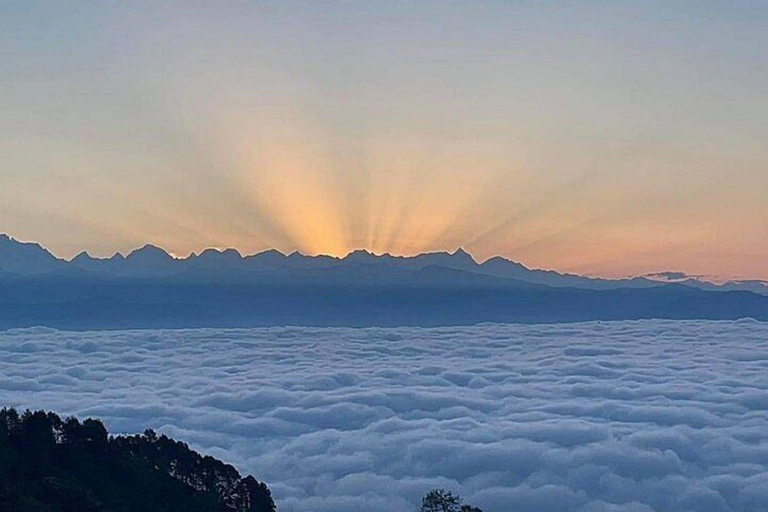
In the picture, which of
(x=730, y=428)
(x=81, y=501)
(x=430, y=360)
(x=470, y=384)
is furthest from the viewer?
(x=430, y=360)

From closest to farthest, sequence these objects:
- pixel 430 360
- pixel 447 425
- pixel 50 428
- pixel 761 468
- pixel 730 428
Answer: pixel 50 428, pixel 761 468, pixel 730 428, pixel 447 425, pixel 430 360

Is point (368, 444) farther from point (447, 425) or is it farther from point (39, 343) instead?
point (39, 343)

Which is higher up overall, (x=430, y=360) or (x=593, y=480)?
(x=430, y=360)

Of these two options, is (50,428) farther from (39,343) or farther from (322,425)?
(39,343)

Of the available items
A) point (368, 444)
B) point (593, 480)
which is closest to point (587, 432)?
point (593, 480)

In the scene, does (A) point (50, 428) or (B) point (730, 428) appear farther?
(B) point (730, 428)

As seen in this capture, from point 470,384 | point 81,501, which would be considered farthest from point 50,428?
point 470,384
